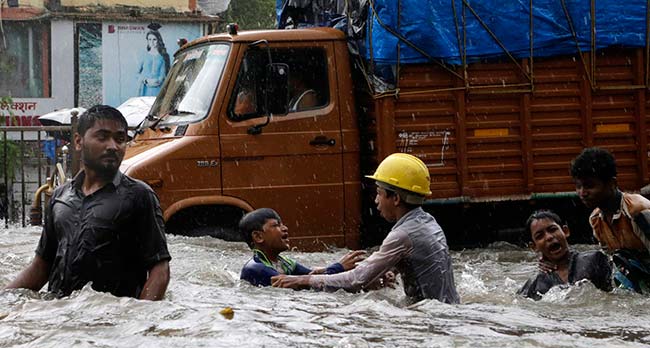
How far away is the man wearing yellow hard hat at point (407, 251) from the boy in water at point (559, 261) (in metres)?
1.04

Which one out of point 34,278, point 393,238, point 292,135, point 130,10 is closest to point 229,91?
point 292,135

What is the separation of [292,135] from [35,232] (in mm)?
3998

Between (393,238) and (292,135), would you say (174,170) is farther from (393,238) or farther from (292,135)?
(393,238)

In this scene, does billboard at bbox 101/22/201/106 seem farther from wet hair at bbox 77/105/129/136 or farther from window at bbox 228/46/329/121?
wet hair at bbox 77/105/129/136

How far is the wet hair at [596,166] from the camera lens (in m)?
6.91

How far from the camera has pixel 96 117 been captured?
5.45 metres

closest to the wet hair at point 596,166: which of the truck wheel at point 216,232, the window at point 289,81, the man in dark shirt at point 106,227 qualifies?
A: the man in dark shirt at point 106,227

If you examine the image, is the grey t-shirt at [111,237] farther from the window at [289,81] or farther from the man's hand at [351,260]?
the window at [289,81]

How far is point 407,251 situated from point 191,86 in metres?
5.00

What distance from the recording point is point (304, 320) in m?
6.18

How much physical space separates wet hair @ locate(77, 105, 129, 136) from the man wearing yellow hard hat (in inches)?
68.1

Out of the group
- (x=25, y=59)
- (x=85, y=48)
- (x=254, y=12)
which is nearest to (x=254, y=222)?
(x=85, y=48)

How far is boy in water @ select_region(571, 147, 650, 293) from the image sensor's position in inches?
270

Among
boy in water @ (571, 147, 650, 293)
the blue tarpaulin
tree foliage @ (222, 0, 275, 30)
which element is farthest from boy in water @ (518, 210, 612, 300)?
tree foliage @ (222, 0, 275, 30)
